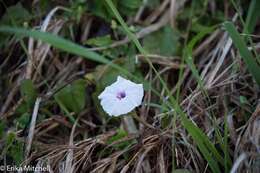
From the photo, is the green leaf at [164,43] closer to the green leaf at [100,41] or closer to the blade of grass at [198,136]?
the green leaf at [100,41]

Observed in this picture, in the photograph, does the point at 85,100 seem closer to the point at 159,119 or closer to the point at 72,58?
the point at 72,58

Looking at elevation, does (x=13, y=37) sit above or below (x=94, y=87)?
above

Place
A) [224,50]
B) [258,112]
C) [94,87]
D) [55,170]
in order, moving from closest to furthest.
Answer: [258,112] < [55,170] < [224,50] < [94,87]

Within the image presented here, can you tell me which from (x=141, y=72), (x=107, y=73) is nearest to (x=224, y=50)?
(x=141, y=72)

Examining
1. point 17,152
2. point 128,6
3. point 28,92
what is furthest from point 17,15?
point 17,152

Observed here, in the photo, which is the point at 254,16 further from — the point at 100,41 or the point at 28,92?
the point at 28,92

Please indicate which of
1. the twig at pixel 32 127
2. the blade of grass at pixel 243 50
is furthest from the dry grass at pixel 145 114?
the blade of grass at pixel 243 50
